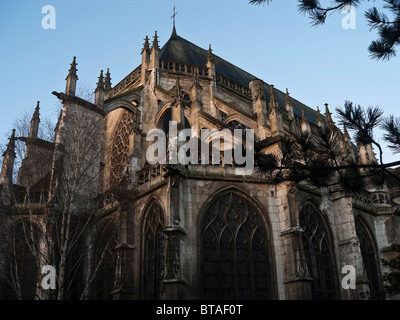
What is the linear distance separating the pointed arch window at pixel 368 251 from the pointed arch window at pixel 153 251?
755cm

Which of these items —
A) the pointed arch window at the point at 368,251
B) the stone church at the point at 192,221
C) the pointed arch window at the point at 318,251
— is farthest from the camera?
the pointed arch window at the point at 368,251

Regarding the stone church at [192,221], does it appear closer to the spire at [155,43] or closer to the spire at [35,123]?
the spire at [35,123]

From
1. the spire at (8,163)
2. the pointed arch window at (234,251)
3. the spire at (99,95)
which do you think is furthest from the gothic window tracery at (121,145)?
the pointed arch window at (234,251)

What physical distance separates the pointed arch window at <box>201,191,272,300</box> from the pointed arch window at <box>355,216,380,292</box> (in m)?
5.06

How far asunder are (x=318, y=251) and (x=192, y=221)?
4.33 metres

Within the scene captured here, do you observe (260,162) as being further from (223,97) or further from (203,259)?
(223,97)

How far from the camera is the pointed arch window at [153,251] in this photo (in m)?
11.4

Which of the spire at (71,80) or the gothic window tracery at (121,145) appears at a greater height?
the spire at (71,80)

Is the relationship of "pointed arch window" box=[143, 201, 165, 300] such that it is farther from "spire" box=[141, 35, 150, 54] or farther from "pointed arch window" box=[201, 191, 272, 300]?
"spire" box=[141, 35, 150, 54]

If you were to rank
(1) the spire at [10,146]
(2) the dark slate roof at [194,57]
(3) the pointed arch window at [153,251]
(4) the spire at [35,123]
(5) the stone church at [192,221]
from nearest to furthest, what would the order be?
(5) the stone church at [192,221], (3) the pointed arch window at [153,251], (1) the spire at [10,146], (4) the spire at [35,123], (2) the dark slate roof at [194,57]

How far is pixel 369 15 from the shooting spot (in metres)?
6.08

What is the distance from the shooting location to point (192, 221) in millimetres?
11227

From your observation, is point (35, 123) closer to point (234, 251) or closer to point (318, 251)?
point (234, 251)
